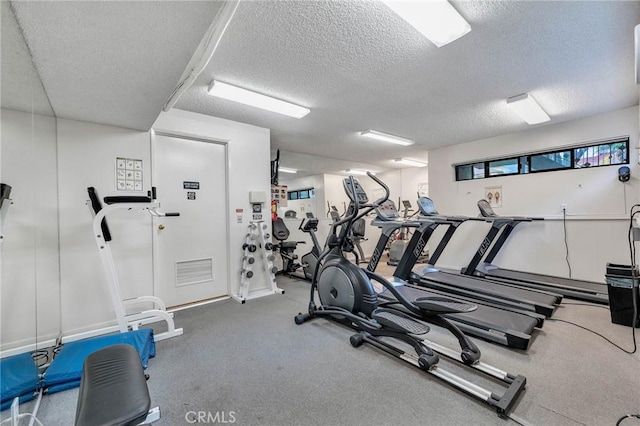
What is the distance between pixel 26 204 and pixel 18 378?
116 centimetres

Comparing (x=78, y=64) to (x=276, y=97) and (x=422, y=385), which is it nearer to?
(x=276, y=97)

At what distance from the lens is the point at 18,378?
1.64 metres

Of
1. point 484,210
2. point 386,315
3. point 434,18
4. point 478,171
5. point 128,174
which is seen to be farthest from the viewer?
point 478,171

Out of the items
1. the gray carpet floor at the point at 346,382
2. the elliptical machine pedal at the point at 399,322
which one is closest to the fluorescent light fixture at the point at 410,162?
the gray carpet floor at the point at 346,382

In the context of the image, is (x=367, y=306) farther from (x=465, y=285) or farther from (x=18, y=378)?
(x=18, y=378)

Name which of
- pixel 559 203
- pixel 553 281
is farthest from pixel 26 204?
pixel 559 203

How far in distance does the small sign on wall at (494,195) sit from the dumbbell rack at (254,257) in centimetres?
Answer: 434

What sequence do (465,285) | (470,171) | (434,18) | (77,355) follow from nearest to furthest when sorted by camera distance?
(434,18)
(77,355)
(465,285)
(470,171)

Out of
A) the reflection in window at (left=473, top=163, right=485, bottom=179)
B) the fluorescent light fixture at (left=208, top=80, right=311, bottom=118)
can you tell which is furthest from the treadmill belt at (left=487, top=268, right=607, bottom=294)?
the fluorescent light fixture at (left=208, top=80, right=311, bottom=118)

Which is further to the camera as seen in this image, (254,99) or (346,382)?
(254,99)

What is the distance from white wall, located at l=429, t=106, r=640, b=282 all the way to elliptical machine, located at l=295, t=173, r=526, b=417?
3.44 meters

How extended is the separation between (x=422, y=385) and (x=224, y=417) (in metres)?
1.34

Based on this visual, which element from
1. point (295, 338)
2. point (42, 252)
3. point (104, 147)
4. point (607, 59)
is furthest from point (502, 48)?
point (42, 252)

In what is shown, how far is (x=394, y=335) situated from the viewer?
2217 mm
